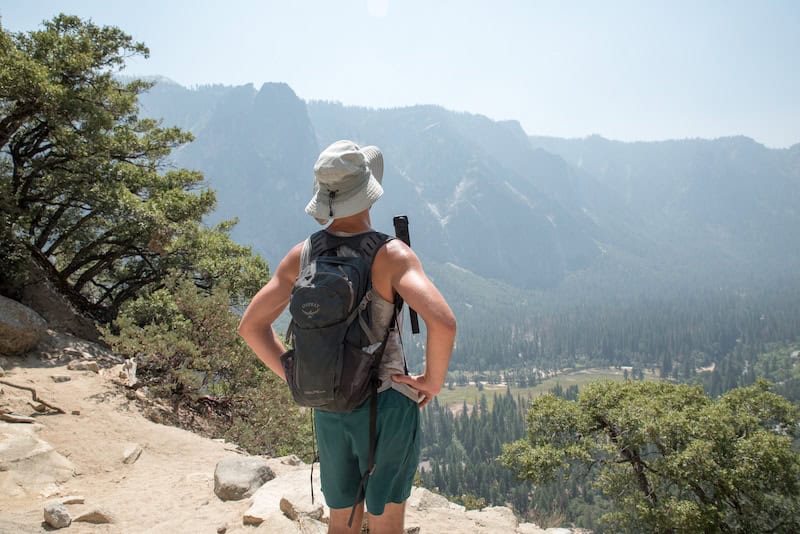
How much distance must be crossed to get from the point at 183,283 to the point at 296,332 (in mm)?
8707

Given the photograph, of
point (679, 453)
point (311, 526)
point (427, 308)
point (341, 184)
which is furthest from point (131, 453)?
point (679, 453)

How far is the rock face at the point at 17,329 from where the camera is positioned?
858 centimetres

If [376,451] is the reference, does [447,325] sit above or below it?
above

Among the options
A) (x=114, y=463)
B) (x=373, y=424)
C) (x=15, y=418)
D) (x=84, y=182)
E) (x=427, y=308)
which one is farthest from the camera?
(x=84, y=182)

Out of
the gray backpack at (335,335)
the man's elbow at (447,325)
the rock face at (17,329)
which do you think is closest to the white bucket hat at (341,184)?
the gray backpack at (335,335)

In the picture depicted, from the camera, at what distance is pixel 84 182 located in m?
11.4

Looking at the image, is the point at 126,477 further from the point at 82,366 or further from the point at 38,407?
the point at 82,366

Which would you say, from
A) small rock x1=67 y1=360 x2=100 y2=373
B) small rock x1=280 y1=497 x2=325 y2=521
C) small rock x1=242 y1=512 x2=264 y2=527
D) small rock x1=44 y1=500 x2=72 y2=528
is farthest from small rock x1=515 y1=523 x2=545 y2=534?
small rock x1=67 y1=360 x2=100 y2=373

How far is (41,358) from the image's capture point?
8.95 metres

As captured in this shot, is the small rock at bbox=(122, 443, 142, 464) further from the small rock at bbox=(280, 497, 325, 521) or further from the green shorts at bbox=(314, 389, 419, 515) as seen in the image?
the green shorts at bbox=(314, 389, 419, 515)

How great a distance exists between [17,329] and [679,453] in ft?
50.9

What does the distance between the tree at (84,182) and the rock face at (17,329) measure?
5.00 ft

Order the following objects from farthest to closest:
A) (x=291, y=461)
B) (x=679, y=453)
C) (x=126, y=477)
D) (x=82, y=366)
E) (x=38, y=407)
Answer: (x=679, y=453)
(x=82, y=366)
(x=38, y=407)
(x=291, y=461)
(x=126, y=477)

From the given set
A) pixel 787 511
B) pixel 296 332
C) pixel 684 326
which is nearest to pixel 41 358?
pixel 296 332
